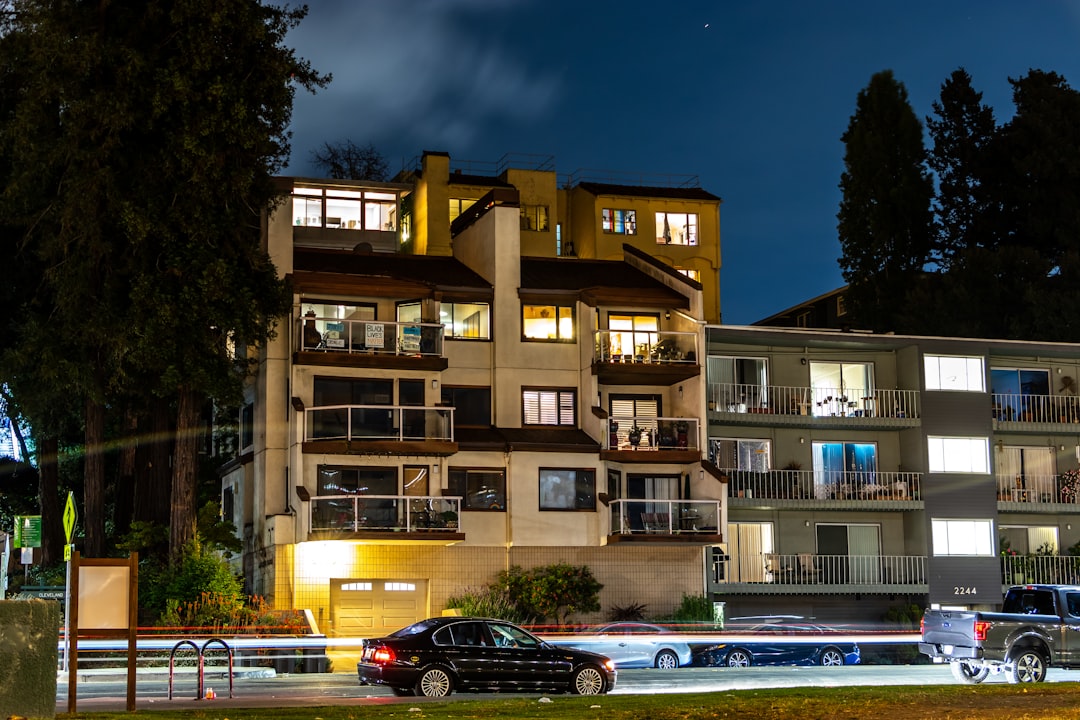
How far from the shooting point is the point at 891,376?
178 feet

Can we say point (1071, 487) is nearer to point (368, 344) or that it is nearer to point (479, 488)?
point (479, 488)

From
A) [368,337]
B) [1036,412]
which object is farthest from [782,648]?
[1036,412]

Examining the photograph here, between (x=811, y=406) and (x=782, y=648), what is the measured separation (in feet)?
48.3

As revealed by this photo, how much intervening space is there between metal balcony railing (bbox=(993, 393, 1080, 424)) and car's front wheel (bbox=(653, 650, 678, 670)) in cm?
2179

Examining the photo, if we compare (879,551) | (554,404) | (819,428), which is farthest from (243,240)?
(879,551)

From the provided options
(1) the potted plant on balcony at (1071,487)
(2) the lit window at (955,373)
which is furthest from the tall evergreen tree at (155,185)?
(1) the potted plant on balcony at (1071,487)

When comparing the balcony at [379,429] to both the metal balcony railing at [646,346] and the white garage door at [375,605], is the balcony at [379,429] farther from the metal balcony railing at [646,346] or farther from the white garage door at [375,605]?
the metal balcony railing at [646,346]

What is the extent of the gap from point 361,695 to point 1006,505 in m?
33.5

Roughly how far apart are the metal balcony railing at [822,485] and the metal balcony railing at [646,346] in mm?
4195

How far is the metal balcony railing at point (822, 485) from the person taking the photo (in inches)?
2005

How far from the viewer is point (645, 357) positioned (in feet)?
167

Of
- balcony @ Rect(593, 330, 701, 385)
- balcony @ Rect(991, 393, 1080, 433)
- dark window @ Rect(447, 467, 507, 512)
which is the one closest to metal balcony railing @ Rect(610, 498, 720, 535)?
dark window @ Rect(447, 467, 507, 512)

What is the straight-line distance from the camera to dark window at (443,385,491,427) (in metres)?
49.8

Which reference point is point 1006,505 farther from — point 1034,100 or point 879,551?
point 1034,100
